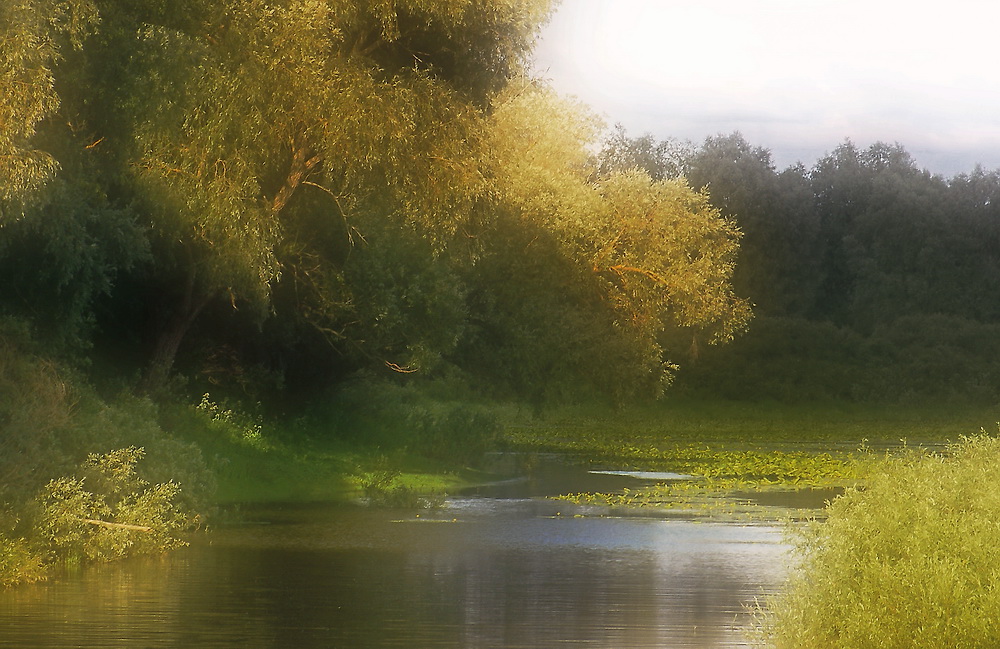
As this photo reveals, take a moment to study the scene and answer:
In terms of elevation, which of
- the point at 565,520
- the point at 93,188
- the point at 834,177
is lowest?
the point at 565,520

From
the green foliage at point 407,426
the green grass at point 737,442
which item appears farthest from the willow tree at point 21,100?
the green foliage at point 407,426

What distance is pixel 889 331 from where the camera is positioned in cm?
7706

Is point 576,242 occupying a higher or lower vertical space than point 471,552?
higher

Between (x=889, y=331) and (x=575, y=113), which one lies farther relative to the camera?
(x=889, y=331)

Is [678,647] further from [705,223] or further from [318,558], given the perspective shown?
[705,223]

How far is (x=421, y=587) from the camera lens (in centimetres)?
1678

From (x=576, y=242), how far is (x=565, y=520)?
1160cm

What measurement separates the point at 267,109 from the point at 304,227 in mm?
5469

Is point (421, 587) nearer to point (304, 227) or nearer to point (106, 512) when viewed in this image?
point (106, 512)

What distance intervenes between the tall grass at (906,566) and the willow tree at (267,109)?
43.4 feet

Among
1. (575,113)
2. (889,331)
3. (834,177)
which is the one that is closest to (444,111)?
(575,113)

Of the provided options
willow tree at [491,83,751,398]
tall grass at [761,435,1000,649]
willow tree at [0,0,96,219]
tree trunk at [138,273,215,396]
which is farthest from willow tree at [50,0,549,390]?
tall grass at [761,435,1000,649]

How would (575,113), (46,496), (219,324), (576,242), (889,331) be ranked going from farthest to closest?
(889,331) < (575,113) < (576,242) < (219,324) < (46,496)

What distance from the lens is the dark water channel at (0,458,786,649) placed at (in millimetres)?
13648
